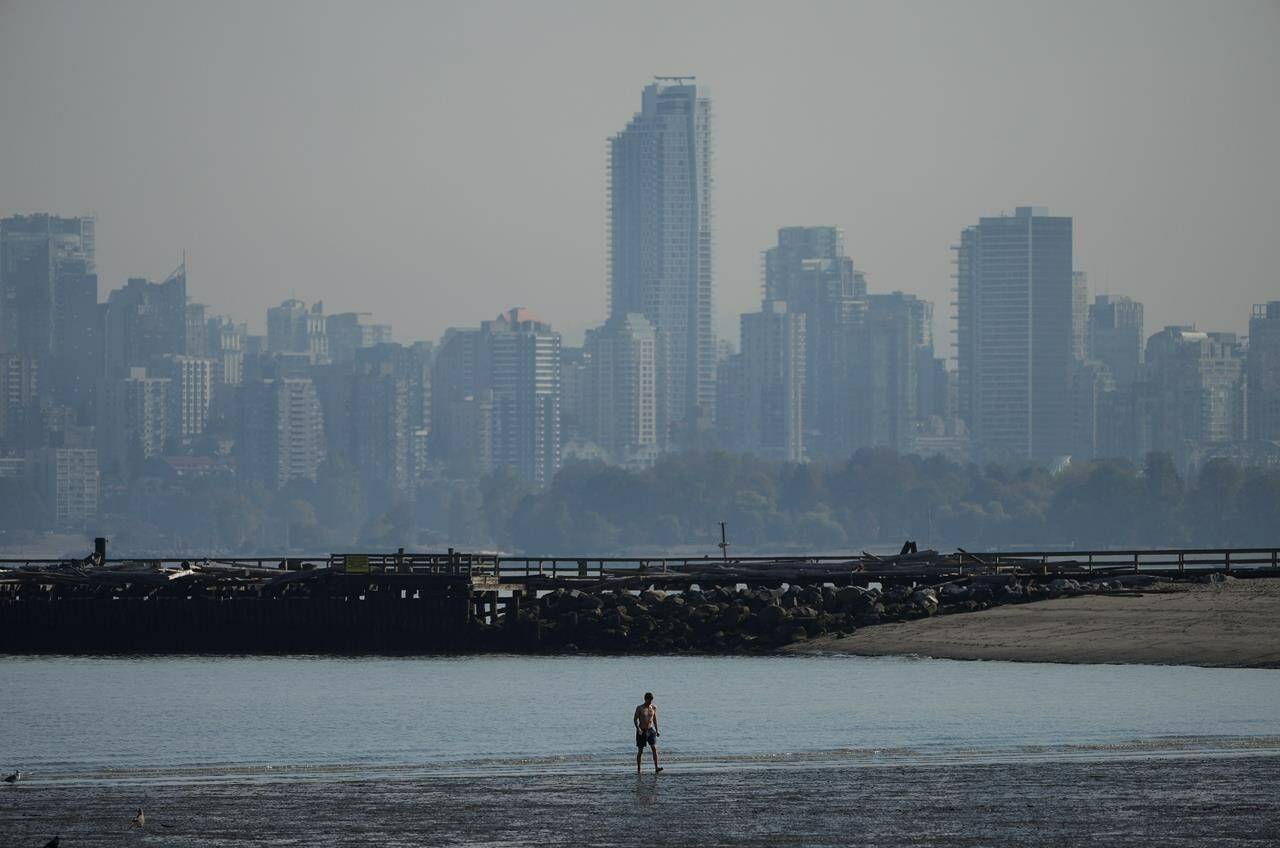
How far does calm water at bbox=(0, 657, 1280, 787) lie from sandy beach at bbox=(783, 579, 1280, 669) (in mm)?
1529

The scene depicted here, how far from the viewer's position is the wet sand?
33.3 metres

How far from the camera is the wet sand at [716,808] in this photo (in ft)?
109

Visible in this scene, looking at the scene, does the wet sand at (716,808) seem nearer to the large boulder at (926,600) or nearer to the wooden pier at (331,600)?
the large boulder at (926,600)

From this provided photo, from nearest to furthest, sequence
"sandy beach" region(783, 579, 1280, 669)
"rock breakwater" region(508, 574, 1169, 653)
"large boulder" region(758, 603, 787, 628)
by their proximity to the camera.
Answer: "sandy beach" region(783, 579, 1280, 669) < "rock breakwater" region(508, 574, 1169, 653) < "large boulder" region(758, 603, 787, 628)

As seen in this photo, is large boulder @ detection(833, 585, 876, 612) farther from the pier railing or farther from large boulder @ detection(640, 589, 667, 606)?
large boulder @ detection(640, 589, 667, 606)

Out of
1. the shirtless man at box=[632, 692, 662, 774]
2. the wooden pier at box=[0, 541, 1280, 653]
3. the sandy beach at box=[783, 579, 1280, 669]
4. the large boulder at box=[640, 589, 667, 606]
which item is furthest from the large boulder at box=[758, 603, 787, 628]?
the shirtless man at box=[632, 692, 662, 774]

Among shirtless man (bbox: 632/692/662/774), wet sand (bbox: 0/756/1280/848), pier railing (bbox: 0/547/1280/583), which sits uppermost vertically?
pier railing (bbox: 0/547/1280/583)

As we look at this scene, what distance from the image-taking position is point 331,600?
73.0 metres

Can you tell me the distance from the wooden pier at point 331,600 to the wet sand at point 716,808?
101 ft

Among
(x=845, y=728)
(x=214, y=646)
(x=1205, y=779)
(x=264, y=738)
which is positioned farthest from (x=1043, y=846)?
(x=214, y=646)

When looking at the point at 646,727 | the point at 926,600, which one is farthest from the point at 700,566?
the point at 646,727

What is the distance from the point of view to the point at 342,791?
128ft

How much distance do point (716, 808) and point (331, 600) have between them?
3847 centimetres

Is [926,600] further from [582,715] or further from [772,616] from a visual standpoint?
[582,715]
